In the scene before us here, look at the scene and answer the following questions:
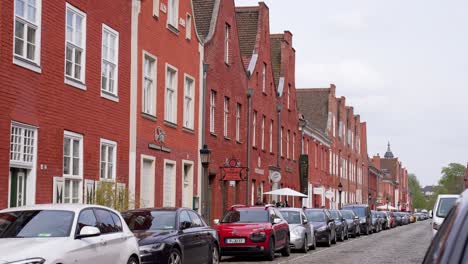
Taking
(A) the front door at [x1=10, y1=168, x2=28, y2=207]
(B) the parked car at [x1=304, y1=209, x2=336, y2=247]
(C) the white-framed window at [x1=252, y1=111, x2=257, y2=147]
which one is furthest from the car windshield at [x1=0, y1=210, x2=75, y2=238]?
(C) the white-framed window at [x1=252, y1=111, x2=257, y2=147]

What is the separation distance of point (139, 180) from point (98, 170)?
3043 millimetres

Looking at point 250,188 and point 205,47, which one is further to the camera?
point 250,188

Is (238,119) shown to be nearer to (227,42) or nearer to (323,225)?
(227,42)

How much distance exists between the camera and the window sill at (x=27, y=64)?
1633 cm

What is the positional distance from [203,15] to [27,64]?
1636 centimetres

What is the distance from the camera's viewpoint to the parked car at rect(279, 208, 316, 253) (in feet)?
81.9

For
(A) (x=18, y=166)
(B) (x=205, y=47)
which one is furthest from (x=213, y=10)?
(A) (x=18, y=166)

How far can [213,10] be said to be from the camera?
3238 cm

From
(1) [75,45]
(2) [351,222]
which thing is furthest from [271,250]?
(2) [351,222]

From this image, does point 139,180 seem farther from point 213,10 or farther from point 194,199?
point 213,10

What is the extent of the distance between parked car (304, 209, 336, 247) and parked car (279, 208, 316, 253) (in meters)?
2.12

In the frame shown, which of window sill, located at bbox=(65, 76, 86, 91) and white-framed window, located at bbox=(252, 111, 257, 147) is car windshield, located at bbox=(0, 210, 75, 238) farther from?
white-framed window, located at bbox=(252, 111, 257, 147)

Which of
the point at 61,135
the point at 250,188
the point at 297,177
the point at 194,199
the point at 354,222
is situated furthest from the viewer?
the point at 297,177

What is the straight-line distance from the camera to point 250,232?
20688 millimetres
